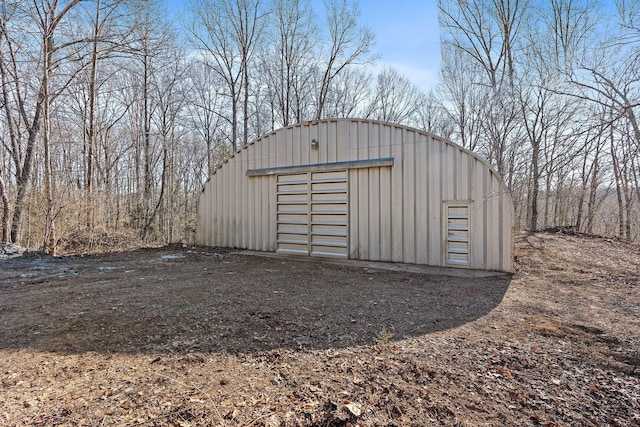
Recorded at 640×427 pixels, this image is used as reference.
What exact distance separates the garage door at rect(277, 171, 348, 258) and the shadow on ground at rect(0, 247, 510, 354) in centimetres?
141

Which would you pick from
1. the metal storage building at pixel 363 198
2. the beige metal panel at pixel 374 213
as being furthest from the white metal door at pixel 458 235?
the beige metal panel at pixel 374 213

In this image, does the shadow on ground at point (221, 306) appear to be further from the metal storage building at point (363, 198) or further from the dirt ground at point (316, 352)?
the metal storage building at point (363, 198)

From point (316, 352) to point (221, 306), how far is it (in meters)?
1.73

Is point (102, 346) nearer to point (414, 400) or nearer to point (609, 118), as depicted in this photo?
point (414, 400)

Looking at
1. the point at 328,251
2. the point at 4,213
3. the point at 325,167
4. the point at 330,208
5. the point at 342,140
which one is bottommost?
the point at 328,251

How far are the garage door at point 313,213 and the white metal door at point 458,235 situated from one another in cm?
240

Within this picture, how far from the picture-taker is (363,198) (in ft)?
26.0

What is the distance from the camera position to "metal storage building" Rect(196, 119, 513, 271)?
6648 mm

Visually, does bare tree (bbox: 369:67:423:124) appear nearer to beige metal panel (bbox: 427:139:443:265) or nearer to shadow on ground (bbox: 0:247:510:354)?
beige metal panel (bbox: 427:139:443:265)

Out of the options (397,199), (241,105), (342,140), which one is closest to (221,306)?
(397,199)

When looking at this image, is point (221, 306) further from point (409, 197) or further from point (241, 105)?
point (241, 105)

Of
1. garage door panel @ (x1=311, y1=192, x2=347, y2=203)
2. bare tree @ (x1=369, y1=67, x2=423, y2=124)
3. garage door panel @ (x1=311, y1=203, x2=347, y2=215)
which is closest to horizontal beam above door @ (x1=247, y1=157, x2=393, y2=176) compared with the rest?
garage door panel @ (x1=311, y1=192, x2=347, y2=203)

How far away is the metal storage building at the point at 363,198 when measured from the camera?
6648mm

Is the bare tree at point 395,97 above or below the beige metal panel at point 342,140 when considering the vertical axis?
above
